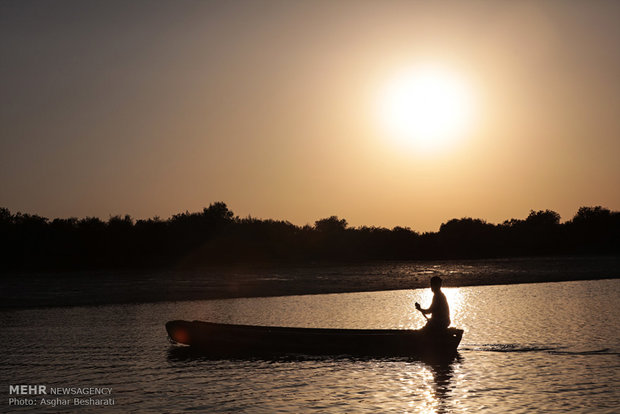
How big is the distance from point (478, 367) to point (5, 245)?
212 feet

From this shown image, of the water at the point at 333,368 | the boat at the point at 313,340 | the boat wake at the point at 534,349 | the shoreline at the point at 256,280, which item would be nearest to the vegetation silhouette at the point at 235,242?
the shoreline at the point at 256,280

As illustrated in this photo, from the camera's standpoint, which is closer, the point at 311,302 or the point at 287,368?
the point at 287,368

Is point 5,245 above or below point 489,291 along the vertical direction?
above

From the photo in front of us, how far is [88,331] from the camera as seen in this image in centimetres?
3183

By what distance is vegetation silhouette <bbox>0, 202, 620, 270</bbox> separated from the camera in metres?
77.1

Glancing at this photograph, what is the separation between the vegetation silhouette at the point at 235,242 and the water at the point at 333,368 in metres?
38.8

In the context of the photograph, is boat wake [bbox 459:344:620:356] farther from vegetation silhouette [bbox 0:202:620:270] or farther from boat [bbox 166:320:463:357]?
vegetation silhouette [bbox 0:202:620:270]

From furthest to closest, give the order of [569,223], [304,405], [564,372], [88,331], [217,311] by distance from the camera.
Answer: [569,223] < [217,311] < [88,331] < [564,372] < [304,405]

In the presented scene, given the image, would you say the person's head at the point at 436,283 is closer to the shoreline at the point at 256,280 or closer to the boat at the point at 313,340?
the boat at the point at 313,340

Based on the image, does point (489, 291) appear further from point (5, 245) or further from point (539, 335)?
point (5, 245)

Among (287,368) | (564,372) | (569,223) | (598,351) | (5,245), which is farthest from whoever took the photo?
(569,223)

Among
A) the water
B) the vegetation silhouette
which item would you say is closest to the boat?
the water

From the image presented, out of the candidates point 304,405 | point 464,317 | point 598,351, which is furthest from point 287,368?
point 464,317

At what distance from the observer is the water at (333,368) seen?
56.0 ft
